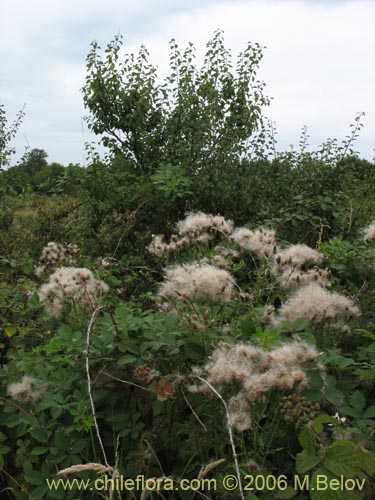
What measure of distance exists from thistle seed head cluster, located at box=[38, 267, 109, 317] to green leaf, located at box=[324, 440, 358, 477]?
4.92 feet

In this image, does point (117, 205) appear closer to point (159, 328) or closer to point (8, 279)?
point (8, 279)

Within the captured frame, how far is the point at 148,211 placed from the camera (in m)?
6.27

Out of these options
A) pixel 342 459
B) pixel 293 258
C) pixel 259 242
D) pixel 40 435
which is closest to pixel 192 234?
pixel 259 242

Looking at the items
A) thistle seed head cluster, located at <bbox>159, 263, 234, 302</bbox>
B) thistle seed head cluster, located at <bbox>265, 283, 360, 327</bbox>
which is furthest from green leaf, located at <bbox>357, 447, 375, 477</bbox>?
thistle seed head cluster, located at <bbox>159, 263, 234, 302</bbox>

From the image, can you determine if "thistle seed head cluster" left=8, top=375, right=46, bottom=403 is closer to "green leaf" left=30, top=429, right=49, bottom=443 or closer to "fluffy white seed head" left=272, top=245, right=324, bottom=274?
"green leaf" left=30, top=429, right=49, bottom=443

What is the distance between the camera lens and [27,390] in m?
2.82

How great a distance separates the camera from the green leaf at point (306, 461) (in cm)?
206

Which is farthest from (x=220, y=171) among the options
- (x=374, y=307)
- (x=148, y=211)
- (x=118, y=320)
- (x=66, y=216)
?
(x=118, y=320)

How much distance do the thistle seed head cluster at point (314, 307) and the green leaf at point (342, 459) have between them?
67 centimetres

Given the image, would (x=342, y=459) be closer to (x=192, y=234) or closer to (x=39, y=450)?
(x=39, y=450)

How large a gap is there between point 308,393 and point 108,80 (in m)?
5.91

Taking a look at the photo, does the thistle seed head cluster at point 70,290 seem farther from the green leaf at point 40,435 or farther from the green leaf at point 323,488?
the green leaf at point 323,488

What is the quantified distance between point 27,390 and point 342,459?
147 cm

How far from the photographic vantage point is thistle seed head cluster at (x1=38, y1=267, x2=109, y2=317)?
125 inches
